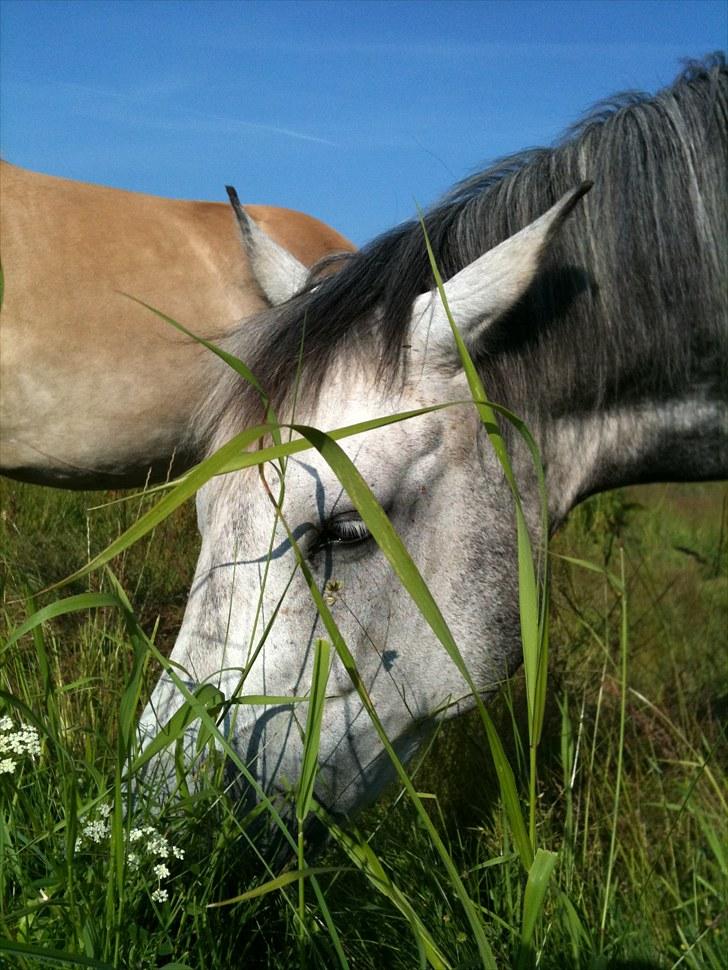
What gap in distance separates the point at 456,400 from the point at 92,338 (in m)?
2.80

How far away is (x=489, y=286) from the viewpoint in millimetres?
1794

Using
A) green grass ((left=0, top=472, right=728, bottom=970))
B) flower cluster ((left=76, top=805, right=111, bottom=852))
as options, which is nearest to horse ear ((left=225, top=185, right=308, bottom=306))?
green grass ((left=0, top=472, right=728, bottom=970))

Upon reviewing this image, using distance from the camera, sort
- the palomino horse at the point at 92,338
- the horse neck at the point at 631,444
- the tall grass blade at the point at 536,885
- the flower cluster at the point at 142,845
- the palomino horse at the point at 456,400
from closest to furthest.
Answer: the tall grass blade at the point at 536,885 → the flower cluster at the point at 142,845 → the palomino horse at the point at 456,400 → the horse neck at the point at 631,444 → the palomino horse at the point at 92,338

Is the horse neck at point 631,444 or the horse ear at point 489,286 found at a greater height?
the horse ear at point 489,286

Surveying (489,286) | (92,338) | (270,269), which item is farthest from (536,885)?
(92,338)

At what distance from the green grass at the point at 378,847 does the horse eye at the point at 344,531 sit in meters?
0.35

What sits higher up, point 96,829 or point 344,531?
point 344,531

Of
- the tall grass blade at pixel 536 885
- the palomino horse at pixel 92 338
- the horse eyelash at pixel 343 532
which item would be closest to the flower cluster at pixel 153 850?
the tall grass blade at pixel 536 885

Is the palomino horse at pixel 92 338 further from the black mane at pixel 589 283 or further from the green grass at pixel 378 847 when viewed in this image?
the black mane at pixel 589 283

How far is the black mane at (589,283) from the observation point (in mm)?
1932

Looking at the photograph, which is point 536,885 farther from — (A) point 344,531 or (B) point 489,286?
(B) point 489,286

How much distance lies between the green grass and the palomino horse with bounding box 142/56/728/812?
16cm

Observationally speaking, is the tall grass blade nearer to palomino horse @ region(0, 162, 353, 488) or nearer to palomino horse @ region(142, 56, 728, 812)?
palomino horse @ region(142, 56, 728, 812)

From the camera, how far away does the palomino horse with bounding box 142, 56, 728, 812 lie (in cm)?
171
